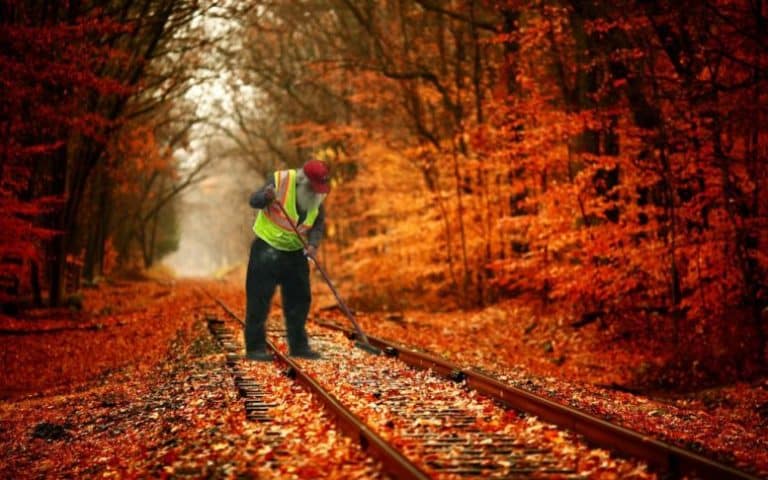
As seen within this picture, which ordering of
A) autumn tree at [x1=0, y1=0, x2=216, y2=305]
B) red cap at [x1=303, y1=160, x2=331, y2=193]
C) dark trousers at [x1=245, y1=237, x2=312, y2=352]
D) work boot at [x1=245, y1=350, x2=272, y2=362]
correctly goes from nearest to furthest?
red cap at [x1=303, y1=160, x2=331, y2=193] → dark trousers at [x1=245, y1=237, x2=312, y2=352] → work boot at [x1=245, y1=350, x2=272, y2=362] → autumn tree at [x1=0, y1=0, x2=216, y2=305]

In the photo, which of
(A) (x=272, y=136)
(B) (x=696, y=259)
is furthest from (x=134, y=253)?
(B) (x=696, y=259)

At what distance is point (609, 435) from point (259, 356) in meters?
5.93

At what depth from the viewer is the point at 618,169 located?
685 inches

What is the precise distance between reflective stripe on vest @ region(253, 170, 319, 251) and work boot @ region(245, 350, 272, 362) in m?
1.58

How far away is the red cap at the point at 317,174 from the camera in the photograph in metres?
9.58

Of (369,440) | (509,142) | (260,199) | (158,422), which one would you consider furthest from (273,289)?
(509,142)

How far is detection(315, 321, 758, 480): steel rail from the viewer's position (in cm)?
503

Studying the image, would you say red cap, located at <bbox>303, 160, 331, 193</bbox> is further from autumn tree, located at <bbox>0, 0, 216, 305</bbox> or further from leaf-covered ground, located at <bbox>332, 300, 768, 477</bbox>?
autumn tree, located at <bbox>0, 0, 216, 305</bbox>

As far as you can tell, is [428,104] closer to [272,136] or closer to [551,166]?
[551,166]

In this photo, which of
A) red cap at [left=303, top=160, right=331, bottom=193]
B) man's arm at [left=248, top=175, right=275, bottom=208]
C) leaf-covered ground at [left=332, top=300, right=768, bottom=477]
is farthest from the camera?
red cap at [left=303, top=160, right=331, bottom=193]

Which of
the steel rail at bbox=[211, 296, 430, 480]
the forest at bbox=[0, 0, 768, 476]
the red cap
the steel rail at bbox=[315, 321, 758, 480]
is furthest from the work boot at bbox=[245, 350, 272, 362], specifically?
the forest at bbox=[0, 0, 768, 476]

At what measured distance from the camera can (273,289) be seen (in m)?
10.6

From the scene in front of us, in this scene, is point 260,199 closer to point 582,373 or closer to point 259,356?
point 259,356

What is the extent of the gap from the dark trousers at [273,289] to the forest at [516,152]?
4472 millimetres
